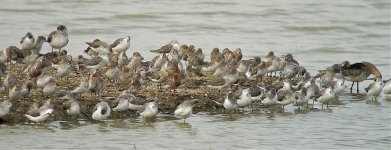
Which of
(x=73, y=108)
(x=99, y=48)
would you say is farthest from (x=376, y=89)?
(x=73, y=108)

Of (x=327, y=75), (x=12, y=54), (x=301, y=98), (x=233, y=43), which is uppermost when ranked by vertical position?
(x=233, y=43)

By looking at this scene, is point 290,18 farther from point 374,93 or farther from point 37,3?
point 374,93

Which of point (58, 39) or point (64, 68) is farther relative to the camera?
point (58, 39)

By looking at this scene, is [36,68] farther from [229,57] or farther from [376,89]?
[376,89]

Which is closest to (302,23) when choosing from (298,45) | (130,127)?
(298,45)

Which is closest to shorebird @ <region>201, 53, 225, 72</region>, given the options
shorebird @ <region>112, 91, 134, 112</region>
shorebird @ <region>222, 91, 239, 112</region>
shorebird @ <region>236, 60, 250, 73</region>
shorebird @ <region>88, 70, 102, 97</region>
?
shorebird @ <region>236, 60, 250, 73</region>

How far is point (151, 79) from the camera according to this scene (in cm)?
1730

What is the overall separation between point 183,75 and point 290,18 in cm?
1285

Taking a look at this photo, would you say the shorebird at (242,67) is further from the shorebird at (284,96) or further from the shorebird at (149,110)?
the shorebird at (149,110)

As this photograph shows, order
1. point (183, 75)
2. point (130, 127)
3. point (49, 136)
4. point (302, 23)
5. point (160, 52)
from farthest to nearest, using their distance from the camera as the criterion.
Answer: point (302, 23)
point (160, 52)
point (183, 75)
point (130, 127)
point (49, 136)

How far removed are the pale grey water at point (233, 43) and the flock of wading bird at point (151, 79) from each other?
0.29m

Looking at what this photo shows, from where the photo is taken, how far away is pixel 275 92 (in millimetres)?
16453

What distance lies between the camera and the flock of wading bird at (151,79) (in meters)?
14.9

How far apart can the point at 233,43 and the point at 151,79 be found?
27.7 feet
